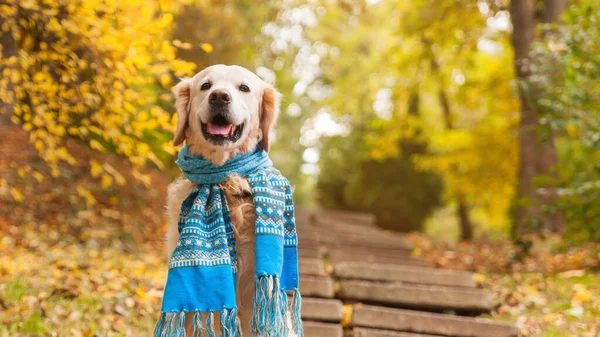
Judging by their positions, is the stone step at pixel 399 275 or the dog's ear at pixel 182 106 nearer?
the dog's ear at pixel 182 106

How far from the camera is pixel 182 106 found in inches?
110

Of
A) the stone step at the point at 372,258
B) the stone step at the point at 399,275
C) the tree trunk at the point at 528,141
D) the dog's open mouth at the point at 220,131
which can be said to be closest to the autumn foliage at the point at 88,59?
the dog's open mouth at the point at 220,131

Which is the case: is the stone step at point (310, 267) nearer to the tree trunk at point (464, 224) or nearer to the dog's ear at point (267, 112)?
the dog's ear at point (267, 112)

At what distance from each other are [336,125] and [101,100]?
56.5 ft

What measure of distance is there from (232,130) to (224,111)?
0.10 m

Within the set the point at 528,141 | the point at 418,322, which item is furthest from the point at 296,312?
the point at 528,141

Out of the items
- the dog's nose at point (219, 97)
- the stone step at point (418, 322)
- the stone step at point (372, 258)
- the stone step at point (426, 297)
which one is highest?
the stone step at point (372, 258)

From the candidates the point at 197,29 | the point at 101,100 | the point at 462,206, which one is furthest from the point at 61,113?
the point at 462,206

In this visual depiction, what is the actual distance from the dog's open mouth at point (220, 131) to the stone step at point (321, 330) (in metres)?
1.72

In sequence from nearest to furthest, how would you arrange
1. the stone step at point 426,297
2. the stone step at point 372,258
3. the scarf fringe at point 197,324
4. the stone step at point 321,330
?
the scarf fringe at point 197,324, the stone step at point 321,330, the stone step at point 426,297, the stone step at point 372,258

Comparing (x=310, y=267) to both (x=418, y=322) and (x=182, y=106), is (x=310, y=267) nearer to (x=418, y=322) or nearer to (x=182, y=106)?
(x=418, y=322)

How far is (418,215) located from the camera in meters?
15.0

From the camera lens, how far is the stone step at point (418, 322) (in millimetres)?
4016

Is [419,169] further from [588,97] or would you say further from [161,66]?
[161,66]
